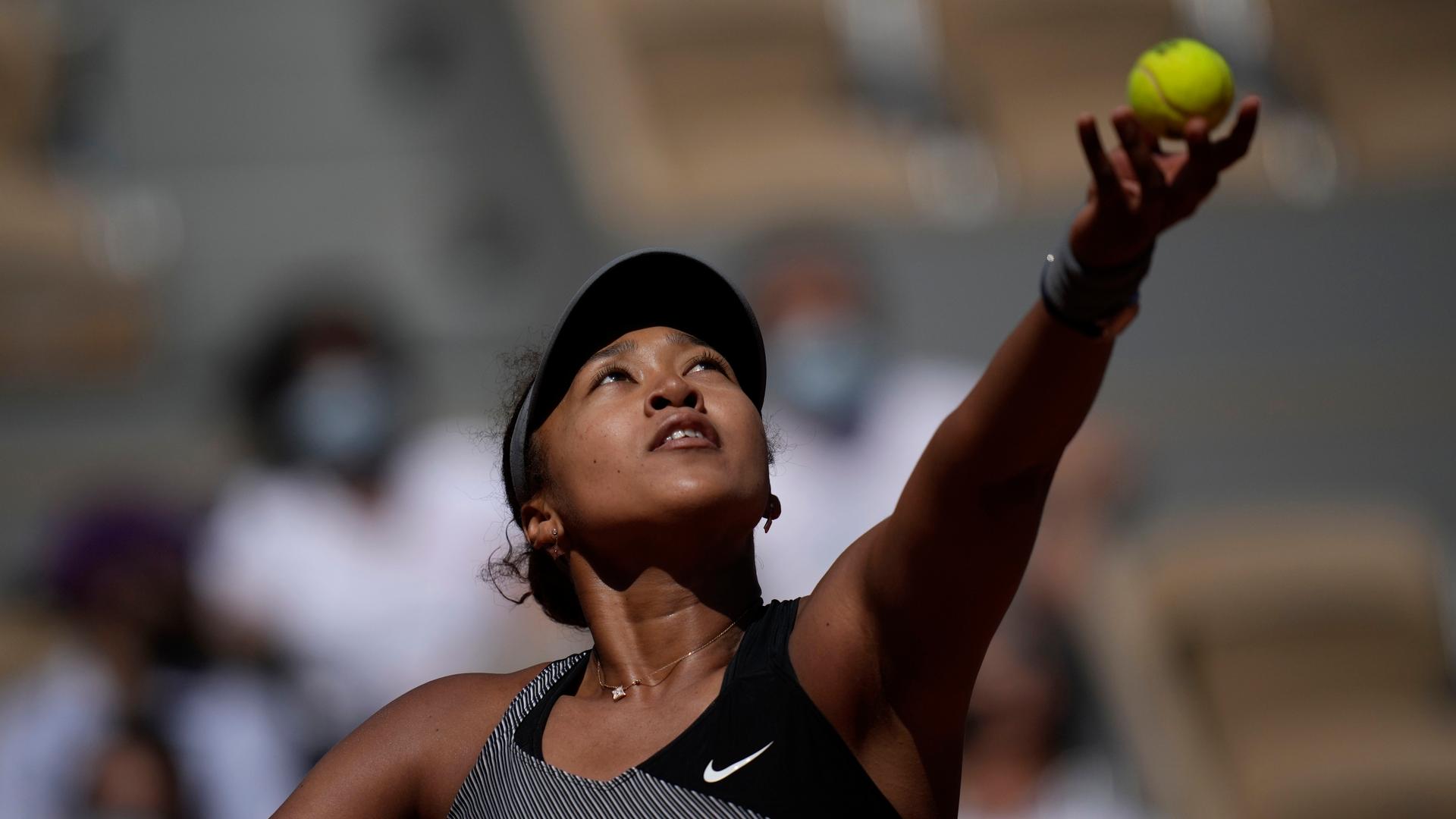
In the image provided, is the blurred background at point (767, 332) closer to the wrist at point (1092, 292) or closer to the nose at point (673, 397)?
the nose at point (673, 397)

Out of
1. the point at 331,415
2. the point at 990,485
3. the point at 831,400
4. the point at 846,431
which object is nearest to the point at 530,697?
the point at 990,485

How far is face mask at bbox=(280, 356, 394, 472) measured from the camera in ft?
19.7

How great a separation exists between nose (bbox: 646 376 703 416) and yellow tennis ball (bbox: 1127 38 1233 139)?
76 centimetres

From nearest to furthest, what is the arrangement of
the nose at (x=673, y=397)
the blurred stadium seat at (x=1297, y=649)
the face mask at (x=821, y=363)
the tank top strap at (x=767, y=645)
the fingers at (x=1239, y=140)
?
the fingers at (x=1239, y=140), the tank top strap at (x=767, y=645), the nose at (x=673, y=397), the face mask at (x=821, y=363), the blurred stadium seat at (x=1297, y=649)

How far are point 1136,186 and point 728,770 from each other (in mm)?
781

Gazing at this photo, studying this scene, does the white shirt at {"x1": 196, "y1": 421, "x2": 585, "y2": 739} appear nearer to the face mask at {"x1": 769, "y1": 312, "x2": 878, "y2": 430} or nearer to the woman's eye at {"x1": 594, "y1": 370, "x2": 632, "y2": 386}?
the face mask at {"x1": 769, "y1": 312, "x2": 878, "y2": 430}

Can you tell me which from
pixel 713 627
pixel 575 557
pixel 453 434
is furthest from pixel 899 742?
pixel 453 434

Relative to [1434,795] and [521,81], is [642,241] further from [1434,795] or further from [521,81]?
[1434,795]

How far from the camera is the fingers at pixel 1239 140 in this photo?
1499 mm

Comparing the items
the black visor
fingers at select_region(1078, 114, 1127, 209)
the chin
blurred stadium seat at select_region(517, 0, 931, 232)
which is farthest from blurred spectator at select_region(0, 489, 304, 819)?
fingers at select_region(1078, 114, 1127, 209)

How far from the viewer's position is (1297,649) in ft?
22.2

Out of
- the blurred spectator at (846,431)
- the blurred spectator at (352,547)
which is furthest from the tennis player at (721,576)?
the blurred spectator at (352,547)

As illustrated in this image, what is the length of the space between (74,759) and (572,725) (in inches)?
132

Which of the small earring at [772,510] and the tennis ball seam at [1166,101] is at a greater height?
the tennis ball seam at [1166,101]
